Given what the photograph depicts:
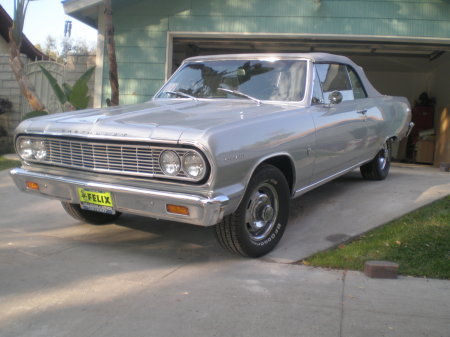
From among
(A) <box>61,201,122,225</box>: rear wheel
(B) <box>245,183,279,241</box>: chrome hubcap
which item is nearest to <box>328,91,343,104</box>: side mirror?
(B) <box>245,183,279,241</box>: chrome hubcap

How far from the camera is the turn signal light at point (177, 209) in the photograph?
3.38 metres

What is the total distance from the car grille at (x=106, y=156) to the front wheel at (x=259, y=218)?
634 mm

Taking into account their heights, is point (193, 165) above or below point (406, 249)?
above

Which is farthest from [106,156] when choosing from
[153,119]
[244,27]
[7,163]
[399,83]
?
[399,83]

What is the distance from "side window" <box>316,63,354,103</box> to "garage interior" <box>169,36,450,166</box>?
3612 mm

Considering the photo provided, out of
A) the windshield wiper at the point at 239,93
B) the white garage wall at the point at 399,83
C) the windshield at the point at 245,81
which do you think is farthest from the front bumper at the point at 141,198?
the white garage wall at the point at 399,83

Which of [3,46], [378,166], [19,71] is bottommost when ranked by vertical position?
[378,166]

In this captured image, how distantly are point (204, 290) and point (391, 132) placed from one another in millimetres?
4280

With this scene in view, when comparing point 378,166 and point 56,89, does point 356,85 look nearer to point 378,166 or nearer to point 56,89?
point 378,166

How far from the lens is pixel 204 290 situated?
3404 millimetres

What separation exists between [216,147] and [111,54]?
5.65 m

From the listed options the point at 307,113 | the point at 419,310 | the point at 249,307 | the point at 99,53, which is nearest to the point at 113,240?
the point at 249,307

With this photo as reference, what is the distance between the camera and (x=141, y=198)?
3533mm

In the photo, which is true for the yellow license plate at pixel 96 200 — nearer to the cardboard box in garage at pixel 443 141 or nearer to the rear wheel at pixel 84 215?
the rear wheel at pixel 84 215
